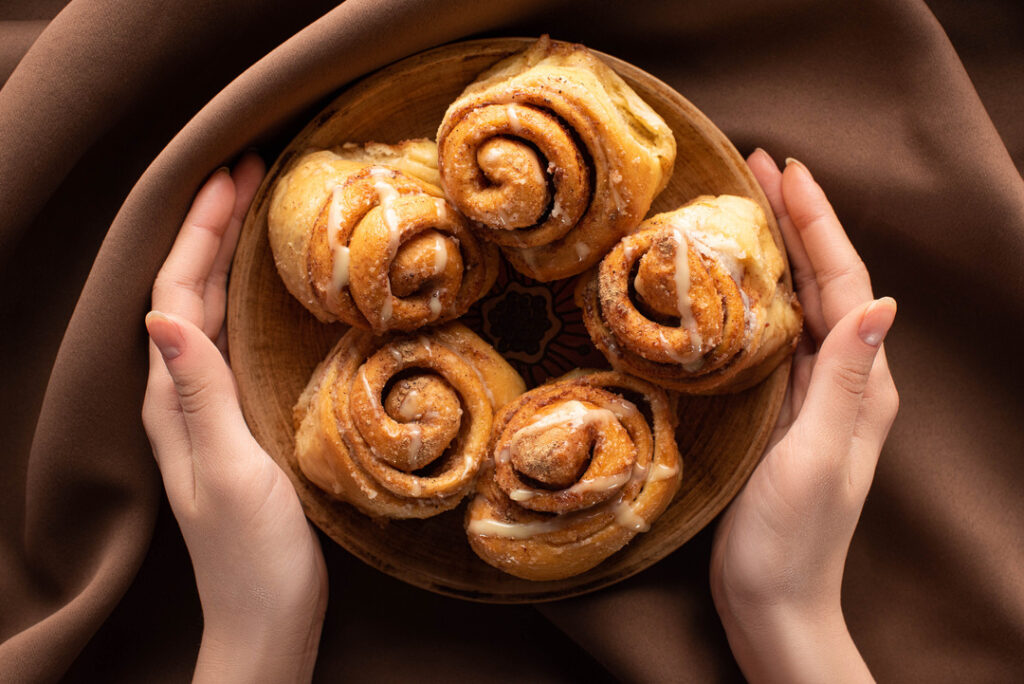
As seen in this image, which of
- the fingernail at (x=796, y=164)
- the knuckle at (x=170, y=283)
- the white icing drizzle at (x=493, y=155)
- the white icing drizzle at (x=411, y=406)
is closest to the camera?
the white icing drizzle at (x=493, y=155)

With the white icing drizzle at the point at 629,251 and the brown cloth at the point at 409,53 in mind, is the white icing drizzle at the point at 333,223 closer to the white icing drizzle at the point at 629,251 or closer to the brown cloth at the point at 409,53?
the brown cloth at the point at 409,53

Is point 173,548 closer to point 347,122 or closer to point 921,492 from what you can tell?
point 347,122

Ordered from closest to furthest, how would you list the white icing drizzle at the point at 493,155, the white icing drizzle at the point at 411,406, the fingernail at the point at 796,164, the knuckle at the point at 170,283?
1. the white icing drizzle at the point at 493,155
2. the white icing drizzle at the point at 411,406
3. the knuckle at the point at 170,283
4. the fingernail at the point at 796,164

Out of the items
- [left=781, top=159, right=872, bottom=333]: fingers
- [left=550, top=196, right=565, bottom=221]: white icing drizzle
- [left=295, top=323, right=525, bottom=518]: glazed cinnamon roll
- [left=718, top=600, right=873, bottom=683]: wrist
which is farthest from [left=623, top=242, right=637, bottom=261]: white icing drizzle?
[left=718, top=600, right=873, bottom=683]: wrist

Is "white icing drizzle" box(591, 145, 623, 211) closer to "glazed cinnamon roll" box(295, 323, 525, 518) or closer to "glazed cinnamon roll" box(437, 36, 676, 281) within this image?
"glazed cinnamon roll" box(437, 36, 676, 281)

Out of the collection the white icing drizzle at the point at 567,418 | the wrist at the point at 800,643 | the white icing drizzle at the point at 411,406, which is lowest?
the wrist at the point at 800,643

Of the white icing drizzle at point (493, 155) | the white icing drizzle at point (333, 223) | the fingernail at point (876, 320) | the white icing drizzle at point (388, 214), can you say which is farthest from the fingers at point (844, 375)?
the white icing drizzle at point (333, 223)
